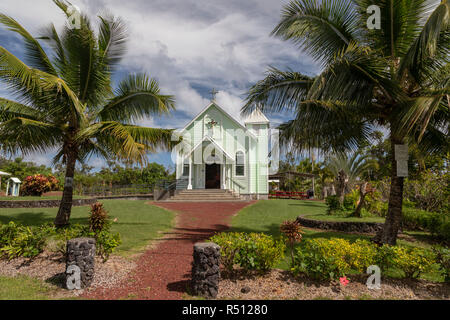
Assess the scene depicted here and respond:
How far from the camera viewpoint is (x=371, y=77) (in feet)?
19.2

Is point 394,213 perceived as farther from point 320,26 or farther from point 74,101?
point 74,101

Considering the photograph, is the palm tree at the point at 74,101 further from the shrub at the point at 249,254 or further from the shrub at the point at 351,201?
the shrub at the point at 351,201

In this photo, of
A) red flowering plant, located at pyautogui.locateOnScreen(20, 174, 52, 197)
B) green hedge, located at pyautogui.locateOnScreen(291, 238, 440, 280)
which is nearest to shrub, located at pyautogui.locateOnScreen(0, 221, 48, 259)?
green hedge, located at pyautogui.locateOnScreen(291, 238, 440, 280)

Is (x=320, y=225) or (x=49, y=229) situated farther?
(x=320, y=225)

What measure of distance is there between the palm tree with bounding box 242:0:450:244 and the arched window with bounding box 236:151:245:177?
15.6 meters

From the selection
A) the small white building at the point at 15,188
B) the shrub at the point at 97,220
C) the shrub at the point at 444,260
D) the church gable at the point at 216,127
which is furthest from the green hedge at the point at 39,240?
the small white building at the point at 15,188

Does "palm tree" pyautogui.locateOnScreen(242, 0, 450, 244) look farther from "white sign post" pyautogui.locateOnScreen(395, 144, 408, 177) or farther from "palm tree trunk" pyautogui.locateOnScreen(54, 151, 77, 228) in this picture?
"palm tree trunk" pyautogui.locateOnScreen(54, 151, 77, 228)

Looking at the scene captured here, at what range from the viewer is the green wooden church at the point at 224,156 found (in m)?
22.8

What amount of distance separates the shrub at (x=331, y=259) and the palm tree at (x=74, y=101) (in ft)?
16.2

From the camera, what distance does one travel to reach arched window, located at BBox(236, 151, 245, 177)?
2352cm

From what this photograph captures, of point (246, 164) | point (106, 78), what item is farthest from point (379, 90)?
point (246, 164)

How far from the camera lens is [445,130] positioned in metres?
6.59

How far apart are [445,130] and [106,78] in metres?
9.82
